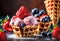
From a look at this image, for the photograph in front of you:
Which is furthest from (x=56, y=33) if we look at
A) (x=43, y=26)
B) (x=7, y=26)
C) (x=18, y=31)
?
(x=7, y=26)

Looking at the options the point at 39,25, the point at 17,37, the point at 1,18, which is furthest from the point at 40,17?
the point at 1,18

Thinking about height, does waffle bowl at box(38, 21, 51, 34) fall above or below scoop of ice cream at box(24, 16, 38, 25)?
below

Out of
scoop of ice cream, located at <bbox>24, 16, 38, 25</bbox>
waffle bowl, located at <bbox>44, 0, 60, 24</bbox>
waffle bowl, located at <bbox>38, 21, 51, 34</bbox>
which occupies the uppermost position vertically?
waffle bowl, located at <bbox>44, 0, 60, 24</bbox>

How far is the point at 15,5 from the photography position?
1402 mm

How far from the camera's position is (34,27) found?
115cm

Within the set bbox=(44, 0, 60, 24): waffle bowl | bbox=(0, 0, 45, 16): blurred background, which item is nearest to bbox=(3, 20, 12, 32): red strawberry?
bbox=(0, 0, 45, 16): blurred background

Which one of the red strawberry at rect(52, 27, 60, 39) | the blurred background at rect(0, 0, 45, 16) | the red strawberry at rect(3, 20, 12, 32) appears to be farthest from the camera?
the blurred background at rect(0, 0, 45, 16)

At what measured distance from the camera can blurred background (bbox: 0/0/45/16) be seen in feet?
4.56

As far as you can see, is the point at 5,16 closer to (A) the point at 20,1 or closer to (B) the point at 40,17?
(A) the point at 20,1

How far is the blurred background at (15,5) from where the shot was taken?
1.39 m

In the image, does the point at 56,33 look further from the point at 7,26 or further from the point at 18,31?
the point at 7,26

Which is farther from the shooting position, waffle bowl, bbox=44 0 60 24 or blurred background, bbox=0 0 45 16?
blurred background, bbox=0 0 45 16

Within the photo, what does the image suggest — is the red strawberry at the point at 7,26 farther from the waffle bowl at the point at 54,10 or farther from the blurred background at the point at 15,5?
the waffle bowl at the point at 54,10

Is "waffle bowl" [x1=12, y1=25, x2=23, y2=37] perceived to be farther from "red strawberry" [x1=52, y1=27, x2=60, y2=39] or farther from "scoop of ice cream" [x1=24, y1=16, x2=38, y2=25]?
"red strawberry" [x1=52, y1=27, x2=60, y2=39]
